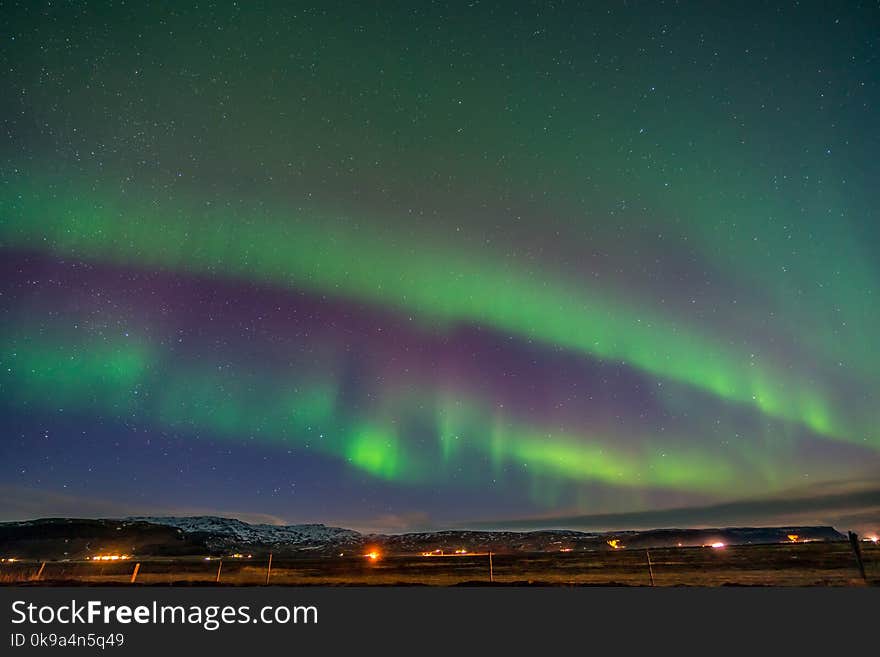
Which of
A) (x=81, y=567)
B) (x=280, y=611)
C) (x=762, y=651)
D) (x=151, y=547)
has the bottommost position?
(x=762, y=651)

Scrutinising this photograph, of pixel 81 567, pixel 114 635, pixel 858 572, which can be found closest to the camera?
pixel 114 635

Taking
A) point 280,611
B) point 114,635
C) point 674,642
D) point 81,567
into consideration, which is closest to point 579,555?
point 674,642

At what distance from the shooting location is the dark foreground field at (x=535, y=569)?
23.9 m

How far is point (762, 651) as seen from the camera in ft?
44.0

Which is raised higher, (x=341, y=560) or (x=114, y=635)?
(x=341, y=560)

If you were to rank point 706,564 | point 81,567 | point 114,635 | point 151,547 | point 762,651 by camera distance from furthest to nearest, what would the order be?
point 151,547 < point 81,567 < point 706,564 < point 114,635 < point 762,651

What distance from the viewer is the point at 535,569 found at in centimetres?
2747

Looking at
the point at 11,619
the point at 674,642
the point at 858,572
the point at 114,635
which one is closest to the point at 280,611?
the point at 114,635

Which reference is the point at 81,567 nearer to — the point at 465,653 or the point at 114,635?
the point at 114,635

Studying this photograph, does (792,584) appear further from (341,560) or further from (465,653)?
(341,560)

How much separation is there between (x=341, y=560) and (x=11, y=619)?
19.1 meters

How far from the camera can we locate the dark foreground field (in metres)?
23.9

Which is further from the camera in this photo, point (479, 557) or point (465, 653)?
point (479, 557)

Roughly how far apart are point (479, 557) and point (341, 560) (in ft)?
25.3
